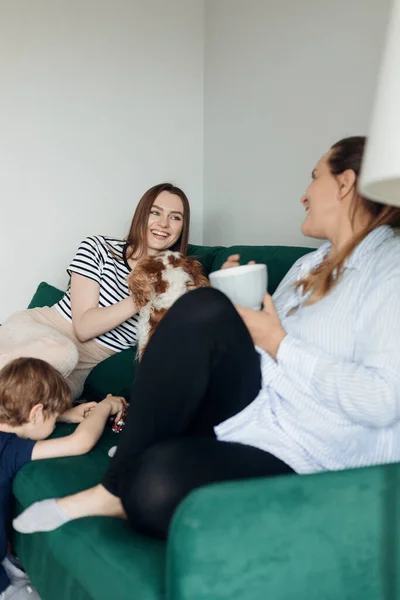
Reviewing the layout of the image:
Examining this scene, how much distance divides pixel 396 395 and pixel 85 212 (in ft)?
7.00

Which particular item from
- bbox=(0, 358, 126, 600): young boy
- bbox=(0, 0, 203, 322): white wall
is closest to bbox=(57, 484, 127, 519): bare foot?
bbox=(0, 358, 126, 600): young boy

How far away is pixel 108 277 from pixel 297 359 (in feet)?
3.70

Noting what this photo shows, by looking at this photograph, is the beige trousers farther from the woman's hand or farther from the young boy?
the woman's hand

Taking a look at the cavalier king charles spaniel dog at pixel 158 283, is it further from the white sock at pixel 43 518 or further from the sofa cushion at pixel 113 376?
the white sock at pixel 43 518

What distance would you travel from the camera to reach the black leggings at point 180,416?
43.7 inches

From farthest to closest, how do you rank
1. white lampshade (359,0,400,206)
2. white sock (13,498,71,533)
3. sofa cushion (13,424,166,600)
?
white sock (13,498,71,533), sofa cushion (13,424,166,600), white lampshade (359,0,400,206)

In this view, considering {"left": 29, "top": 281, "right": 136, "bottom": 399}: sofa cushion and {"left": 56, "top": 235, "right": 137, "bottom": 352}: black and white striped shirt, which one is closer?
{"left": 29, "top": 281, "right": 136, "bottom": 399}: sofa cushion

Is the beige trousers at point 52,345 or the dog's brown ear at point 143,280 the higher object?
the dog's brown ear at point 143,280

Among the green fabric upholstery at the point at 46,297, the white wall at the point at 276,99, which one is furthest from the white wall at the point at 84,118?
the green fabric upholstery at the point at 46,297

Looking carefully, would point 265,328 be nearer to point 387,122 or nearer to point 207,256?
point 387,122

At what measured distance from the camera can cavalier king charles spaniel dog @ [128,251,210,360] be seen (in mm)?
1869

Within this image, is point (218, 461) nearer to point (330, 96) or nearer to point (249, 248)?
point (249, 248)

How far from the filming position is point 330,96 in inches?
87.5

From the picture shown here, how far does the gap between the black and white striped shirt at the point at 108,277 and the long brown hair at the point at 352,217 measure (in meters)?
0.91
